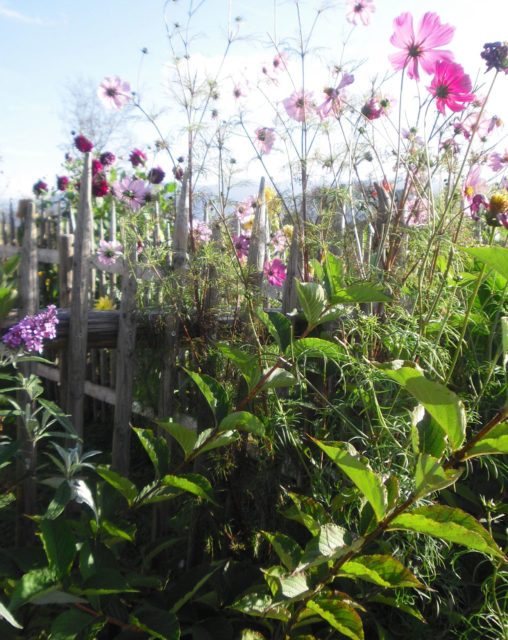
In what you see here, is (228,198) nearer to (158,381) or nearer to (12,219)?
(158,381)

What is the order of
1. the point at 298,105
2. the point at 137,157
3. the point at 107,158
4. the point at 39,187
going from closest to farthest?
the point at 298,105
the point at 137,157
the point at 107,158
the point at 39,187

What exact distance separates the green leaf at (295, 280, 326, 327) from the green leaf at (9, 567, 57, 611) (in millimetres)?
816

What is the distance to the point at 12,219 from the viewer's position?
23.9 feet

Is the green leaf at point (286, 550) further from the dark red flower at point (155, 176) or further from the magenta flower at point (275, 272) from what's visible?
the dark red flower at point (155, 176)

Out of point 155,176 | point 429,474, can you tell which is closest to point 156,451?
point 429,474

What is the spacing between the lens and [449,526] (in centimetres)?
105

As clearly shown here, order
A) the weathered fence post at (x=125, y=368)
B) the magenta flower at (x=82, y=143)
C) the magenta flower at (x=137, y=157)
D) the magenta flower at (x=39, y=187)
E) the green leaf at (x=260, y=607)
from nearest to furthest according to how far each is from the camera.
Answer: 1. the green leaf at (x=260, y=607)
2. the weathered fence post at (x=125, y=368)
3. the magenta flower at (x=137, y=157)
4. the magenta flower at (x=82, y=143)
5. the magenta flower at (x=39, y=187)

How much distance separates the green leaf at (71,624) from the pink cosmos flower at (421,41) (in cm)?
151

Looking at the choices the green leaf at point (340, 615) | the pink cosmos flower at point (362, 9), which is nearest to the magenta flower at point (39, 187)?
the pink cosmos flower at point (362, 9)

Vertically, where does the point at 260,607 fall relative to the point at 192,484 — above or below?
below

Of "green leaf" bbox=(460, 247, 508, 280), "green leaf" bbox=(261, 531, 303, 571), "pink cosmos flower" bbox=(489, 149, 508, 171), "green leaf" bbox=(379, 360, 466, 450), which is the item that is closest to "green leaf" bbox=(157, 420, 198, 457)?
"green leaf" bbox=(261, 531, 303, 571)

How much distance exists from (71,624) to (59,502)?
A: 0.29 m

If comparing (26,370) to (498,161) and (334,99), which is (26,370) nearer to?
(334,99)

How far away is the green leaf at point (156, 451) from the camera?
1.57 m
